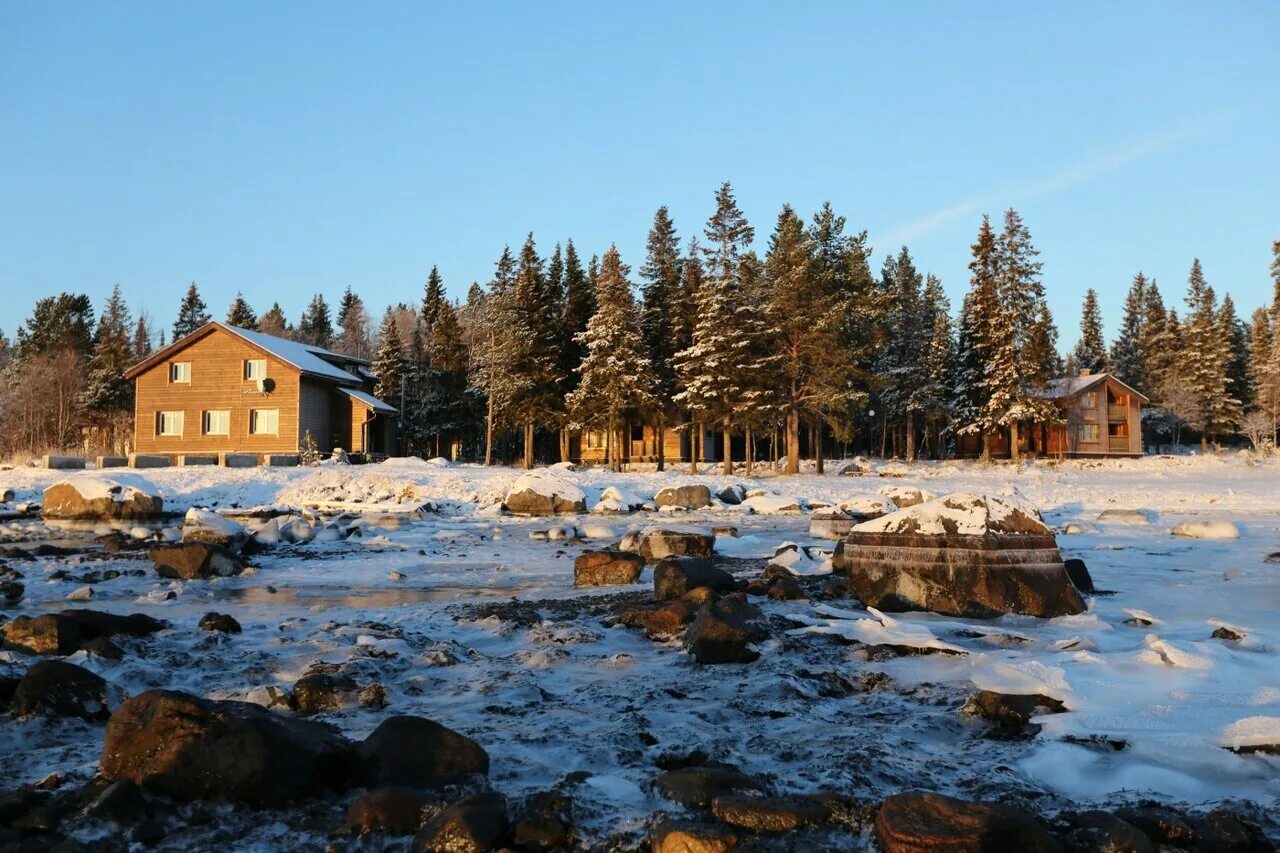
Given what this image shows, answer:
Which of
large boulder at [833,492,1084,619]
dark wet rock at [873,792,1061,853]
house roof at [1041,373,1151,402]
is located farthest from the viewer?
house roof at [1041,373,1151,402]

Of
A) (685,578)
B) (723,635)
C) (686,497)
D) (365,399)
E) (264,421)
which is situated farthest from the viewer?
(365,399)

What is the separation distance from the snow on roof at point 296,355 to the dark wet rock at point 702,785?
134ft

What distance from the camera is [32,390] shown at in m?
59.8

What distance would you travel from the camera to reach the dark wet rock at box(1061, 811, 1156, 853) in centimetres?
339

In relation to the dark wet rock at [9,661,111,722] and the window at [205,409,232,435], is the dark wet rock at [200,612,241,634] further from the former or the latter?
the window at [205,409,232,435]

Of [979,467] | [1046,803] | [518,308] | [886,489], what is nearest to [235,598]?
[1046,803]

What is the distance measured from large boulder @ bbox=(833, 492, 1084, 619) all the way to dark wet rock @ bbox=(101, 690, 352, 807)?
611cm

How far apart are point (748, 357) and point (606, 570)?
28.2 m

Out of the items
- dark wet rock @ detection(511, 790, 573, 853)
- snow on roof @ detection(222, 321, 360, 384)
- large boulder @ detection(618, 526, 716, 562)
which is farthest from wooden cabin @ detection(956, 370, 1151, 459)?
dark wet rock @ detection(511, 790, 573, 853)

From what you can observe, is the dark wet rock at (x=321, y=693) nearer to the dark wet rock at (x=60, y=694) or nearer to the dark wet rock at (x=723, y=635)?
the dark wet rock at (x=60, y=694)

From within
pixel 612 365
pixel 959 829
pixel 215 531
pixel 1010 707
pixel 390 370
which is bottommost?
pixel 1010 707

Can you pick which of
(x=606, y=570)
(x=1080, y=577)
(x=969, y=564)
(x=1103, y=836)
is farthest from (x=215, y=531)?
(x=1103, y=836)

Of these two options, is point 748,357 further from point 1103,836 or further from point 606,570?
point 1103,836

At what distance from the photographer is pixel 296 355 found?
43.9m
